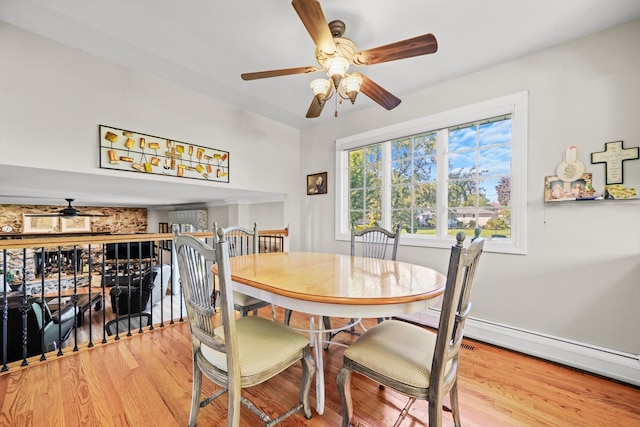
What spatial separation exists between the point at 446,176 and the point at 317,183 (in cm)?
168

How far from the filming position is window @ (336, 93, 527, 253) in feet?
7.12

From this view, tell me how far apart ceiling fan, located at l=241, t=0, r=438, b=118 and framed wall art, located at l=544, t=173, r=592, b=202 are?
139 centimetres

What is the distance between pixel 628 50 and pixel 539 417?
8.04 ft

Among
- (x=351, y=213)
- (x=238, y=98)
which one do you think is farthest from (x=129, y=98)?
(x=351, y=213)

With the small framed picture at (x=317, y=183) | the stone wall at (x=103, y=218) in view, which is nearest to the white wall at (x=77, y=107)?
the small framed picture at (x=317, y=183)

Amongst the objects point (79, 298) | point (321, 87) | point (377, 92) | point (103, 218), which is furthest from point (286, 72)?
point (103, 218)

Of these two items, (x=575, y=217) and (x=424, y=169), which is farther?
(x=424, y=169)

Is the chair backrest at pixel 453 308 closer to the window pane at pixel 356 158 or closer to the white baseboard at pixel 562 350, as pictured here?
the white baseboard at pixel 562 350

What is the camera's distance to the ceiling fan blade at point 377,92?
1745mm

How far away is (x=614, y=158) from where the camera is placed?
5.75 ft

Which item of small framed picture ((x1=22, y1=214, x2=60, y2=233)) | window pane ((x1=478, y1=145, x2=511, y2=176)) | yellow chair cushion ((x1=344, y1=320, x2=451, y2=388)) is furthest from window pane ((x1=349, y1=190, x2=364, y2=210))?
small framed picture ((x1=22, y1=214, x2=60, y2=233))

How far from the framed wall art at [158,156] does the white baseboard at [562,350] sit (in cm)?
305

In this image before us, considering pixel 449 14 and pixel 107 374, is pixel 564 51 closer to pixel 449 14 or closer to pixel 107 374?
pixel 449 14

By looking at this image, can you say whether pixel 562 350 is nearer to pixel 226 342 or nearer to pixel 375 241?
pixel 375 241
